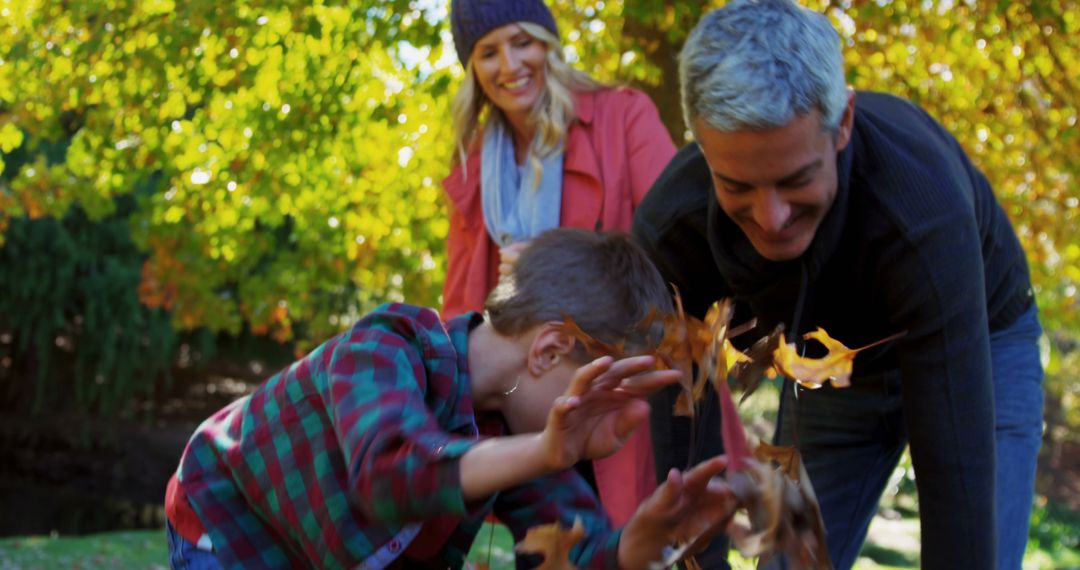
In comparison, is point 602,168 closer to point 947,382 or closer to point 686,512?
point 947,382

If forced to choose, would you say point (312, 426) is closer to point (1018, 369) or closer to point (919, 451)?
point (919, 451)

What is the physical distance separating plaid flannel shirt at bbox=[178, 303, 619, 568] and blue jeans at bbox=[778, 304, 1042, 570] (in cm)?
72

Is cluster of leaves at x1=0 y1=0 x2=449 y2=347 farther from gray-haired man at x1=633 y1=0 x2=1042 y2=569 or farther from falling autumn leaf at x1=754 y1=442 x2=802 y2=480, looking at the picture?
falling autumn leaf at x1=754 y1=442 x2=802 y2=480

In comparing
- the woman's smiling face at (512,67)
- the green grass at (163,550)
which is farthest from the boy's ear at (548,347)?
the green grass at (163,550)

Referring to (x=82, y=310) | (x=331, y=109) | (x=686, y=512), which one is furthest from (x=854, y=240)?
(x=82, y=310)

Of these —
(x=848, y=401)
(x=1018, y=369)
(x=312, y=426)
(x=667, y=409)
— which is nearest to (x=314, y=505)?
(x=312, y=426)

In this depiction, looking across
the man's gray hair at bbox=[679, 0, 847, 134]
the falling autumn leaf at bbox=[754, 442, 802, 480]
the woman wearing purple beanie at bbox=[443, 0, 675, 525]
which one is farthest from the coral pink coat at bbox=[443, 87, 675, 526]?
the falling autumn leaf at bbox=[754, 442, 802, 480]

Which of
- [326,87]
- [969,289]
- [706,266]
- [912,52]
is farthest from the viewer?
[912,52]

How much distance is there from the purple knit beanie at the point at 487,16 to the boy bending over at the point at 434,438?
202cm

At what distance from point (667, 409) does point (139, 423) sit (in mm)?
17721

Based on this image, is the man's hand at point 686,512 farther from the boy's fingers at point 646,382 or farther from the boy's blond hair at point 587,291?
the boy's blond hair at point 587,291

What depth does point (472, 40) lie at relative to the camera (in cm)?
425

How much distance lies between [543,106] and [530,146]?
0.13 metres

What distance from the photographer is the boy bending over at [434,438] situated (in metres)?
1.77
